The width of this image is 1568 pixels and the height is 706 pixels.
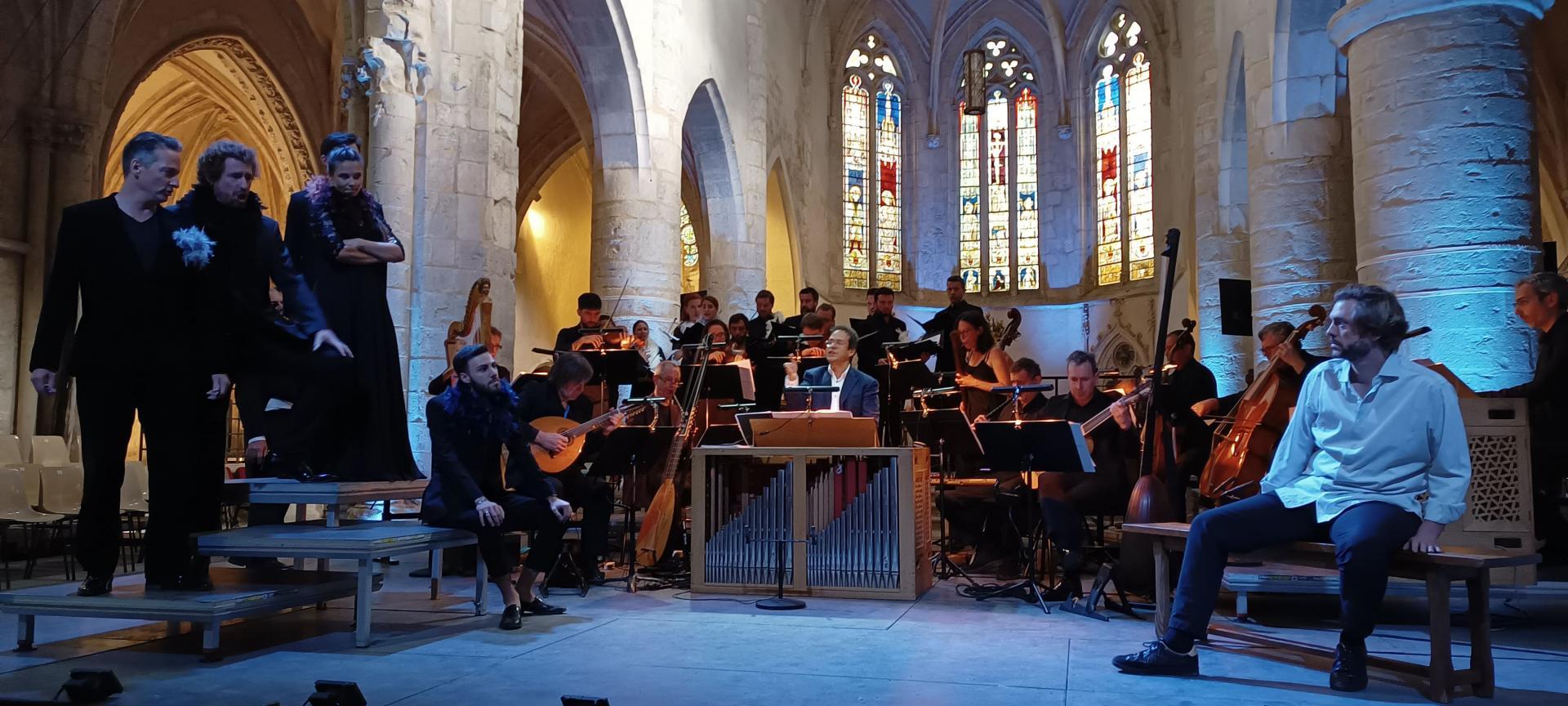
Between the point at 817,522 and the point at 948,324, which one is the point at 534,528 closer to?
the point at 817,522

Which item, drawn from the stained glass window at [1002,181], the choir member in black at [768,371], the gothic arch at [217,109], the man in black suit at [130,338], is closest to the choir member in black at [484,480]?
the man in black suit at [130,338]

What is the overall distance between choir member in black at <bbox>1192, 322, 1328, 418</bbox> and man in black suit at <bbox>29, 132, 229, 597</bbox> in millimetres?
4764

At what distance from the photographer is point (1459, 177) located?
6.56 metres

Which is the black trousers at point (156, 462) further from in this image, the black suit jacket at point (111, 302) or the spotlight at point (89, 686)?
the spotlight at point (89, 686)

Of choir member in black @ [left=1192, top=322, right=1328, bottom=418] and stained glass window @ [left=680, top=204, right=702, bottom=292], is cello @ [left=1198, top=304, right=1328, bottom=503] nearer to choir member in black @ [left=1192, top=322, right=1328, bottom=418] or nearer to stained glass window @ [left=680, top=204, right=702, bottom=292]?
choir member in black @ [left=1192, top=322, right=1328, bottom=418]

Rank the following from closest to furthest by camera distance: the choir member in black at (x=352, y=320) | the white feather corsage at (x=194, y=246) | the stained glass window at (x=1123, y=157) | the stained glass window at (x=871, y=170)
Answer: the white feather corsage at (x=194, y=246), the choir member in black at (x=352, y=320), the stained glass window at (x=1123, y=157), the stained glass window at (x=871, y=170)

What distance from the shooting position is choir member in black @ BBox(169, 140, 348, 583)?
4430 millimetres

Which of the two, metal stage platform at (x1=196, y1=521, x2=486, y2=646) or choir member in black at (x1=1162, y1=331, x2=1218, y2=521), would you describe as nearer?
metal stage platform at (x1=196, y1=521, x2=486, y2=646)

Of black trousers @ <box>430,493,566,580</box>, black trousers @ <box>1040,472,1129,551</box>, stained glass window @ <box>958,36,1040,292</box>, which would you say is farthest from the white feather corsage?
stained glass window @ <box>958,36,1040,292</box>

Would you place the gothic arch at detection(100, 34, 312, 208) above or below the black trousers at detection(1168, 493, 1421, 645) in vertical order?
above

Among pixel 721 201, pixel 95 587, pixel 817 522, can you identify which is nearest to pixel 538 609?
pixel 817 522

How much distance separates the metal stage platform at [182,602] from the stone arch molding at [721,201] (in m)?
10.8

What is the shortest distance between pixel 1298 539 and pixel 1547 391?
2.58 metres

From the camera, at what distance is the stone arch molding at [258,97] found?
15.2 m
